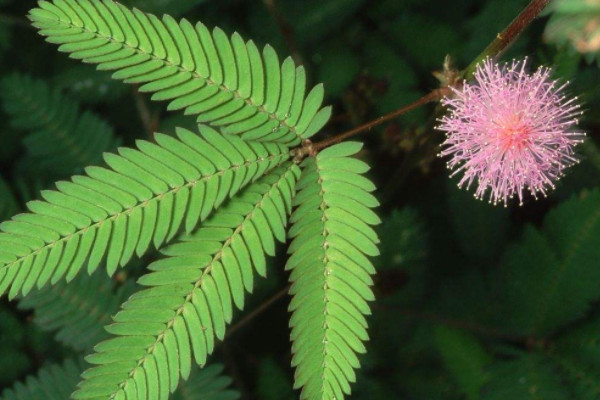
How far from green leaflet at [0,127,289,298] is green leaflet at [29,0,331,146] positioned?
102 millimetres

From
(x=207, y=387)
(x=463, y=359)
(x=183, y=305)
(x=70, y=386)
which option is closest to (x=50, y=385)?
(x=70, y=386)

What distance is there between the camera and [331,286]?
164cm

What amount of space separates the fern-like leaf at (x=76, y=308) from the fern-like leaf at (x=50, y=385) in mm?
82

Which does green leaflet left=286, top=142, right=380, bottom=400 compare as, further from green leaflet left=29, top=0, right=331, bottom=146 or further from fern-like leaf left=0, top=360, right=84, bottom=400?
fern-like leaf left=0, top=360, right=84, bottom=400

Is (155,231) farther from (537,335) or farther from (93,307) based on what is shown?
(537,335)

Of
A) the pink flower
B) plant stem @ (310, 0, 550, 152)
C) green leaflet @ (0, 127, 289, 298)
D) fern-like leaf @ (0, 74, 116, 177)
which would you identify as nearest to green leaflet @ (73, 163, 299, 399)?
green leaflet @ (0, 127, 289, 298)

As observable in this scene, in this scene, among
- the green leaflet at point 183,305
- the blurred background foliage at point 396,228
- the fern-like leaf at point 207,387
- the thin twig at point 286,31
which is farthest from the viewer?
the thin twig at point 286,31

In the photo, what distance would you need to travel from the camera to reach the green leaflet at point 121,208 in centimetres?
160

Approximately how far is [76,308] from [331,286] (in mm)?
1135

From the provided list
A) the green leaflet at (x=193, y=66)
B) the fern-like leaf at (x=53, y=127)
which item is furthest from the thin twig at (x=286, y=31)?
the green leaflet at (x=193, y=66)

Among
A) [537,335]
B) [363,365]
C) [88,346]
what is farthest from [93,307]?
[537,335]

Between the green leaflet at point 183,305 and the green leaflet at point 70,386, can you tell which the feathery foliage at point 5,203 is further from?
the green leaflet at point 183,305

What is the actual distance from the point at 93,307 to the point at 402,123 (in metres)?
1.39

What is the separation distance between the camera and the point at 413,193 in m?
3.04
